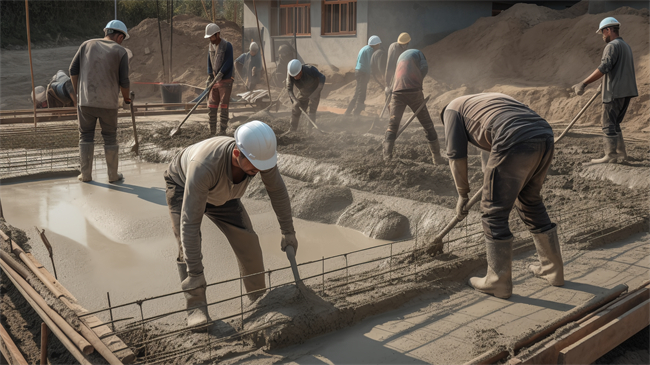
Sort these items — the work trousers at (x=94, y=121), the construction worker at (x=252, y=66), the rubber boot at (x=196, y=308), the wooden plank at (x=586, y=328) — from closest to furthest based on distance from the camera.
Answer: the wooden plank at (x=586, y=328) < the rubber boot at (x=196, y=308) < the work trousers at (x=94, y=121) < the construction worker at (x=252, y=66)

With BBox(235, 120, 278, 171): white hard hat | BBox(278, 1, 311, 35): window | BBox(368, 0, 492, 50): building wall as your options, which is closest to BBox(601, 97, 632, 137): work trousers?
BBox(235, 120, 278, 171): white hard hat

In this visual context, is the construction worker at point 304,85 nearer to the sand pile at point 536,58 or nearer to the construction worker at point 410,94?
the construction worker at point 410,94

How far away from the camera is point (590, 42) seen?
1177 cm

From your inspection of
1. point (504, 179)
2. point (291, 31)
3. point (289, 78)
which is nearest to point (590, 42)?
point (289, 78)

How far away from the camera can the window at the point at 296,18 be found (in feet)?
54.6

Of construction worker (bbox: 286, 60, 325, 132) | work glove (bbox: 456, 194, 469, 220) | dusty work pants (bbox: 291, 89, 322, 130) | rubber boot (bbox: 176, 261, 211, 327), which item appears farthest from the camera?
dusty work pants (bbox: 291, 89, 322, 130)

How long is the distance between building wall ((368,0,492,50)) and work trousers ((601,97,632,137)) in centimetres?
858

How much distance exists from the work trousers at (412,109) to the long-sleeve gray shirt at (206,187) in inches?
148

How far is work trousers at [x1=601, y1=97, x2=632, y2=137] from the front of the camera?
6352 mm

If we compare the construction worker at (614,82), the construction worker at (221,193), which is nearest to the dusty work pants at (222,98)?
the construction worker at (614,82)

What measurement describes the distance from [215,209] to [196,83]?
16.3 meters

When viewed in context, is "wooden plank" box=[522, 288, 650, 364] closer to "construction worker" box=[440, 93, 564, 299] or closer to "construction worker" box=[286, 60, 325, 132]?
"construction worker" box=[440, 93, 564, 299]

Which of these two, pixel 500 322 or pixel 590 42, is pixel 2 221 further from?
pixel 590 42

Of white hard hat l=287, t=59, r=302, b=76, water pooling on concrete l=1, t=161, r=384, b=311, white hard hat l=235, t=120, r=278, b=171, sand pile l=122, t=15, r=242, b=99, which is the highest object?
sand pile l=122, t=15, r=242, b=99
